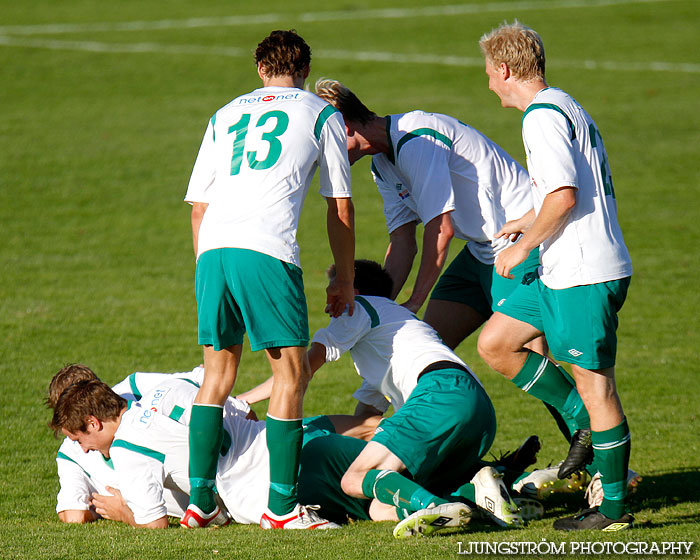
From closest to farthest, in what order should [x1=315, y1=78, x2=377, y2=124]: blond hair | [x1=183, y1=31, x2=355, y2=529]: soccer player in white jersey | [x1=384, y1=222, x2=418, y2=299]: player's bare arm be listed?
[x1=183, y1=31, x2=355, y2=529]: soccer player in white jersey < [x1=315, y1=78, x2=377, y2=124]: blond hair < [x1=384, y1=222, x2=418, y2=299]: player's bare arm

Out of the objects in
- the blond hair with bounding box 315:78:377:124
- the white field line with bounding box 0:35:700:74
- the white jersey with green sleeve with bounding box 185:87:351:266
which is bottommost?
the white jersey with green sleeve with bounding box 185:87:351:266

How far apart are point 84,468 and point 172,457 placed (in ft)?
2.20

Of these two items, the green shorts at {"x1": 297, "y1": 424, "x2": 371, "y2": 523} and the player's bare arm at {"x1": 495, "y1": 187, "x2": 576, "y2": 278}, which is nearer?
the player's bare arm at {"x1": 495, "y1": 187, "x2": 576, "y2": 278}

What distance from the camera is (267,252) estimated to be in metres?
4.65

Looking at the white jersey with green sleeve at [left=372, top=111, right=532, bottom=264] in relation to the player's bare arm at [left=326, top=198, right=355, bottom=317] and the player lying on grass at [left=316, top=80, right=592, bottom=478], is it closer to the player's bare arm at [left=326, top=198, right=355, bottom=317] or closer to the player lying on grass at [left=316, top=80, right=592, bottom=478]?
the player lying on grass at [left=316, top=80, right=592, bottom=478]

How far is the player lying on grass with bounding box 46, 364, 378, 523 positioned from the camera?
5176 millimetres

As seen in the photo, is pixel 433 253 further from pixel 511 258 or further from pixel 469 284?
pixel 511 258

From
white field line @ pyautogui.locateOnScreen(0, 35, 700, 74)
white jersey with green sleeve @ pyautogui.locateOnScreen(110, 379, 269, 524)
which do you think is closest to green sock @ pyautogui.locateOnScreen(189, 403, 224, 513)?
white jersey with green sleeve @ pyautogui.locateOnScreen(110, 379, 269, 524)

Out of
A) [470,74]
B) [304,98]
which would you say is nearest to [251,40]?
[470,74]

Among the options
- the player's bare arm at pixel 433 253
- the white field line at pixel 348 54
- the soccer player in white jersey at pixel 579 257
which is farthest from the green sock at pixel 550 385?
the white field line at pixel 348 54

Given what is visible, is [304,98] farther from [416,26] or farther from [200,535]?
[416,26]

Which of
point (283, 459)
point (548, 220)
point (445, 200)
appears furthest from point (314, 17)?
point (548, 220)

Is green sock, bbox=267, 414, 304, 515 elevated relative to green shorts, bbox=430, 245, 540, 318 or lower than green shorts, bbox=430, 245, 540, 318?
lower

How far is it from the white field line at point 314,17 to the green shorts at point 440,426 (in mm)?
25643
